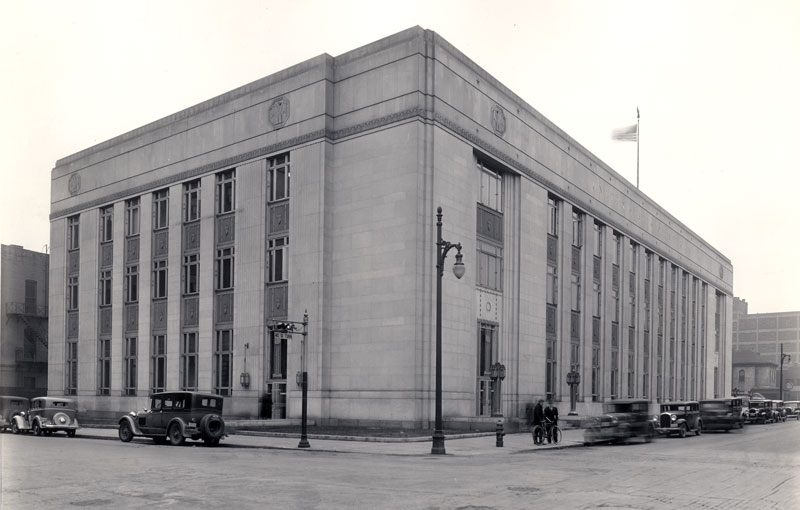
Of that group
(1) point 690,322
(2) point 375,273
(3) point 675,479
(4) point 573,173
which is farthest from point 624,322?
(3) point 675,479

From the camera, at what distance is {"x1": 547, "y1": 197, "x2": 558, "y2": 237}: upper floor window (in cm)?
4928

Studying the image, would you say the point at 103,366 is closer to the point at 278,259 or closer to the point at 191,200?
the point at 191,200

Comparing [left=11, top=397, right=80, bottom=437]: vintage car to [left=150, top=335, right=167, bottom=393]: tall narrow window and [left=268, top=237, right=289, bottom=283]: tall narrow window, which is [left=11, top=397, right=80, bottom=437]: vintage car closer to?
[left=268, top=237, right=289, bottom=283]: tall narrow window

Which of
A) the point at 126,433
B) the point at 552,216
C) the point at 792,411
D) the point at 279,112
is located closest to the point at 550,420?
the point at 126,433

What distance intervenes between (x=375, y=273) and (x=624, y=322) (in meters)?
30.3

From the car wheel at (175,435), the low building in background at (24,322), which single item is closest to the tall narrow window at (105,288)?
the low building in background at (24,322)

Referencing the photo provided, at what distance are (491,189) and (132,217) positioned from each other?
2410cm

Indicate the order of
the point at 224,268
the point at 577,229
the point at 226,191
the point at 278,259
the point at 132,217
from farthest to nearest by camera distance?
1. the point at 577,229
2. the point at 132,217
3. the point at 226,191
4. the point at 224,268
5. the point at 278,259

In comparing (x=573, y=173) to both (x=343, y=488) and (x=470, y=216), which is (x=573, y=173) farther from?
(x=343, y=488)

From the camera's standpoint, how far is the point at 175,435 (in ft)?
89.5

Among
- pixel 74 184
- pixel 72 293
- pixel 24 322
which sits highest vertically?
pixel 74 184

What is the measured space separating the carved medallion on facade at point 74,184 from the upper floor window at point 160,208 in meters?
9.25

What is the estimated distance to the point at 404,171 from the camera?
36844mm

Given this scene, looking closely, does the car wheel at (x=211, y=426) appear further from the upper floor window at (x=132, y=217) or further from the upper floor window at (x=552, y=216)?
the upper floor window at (x=552, y=216)
